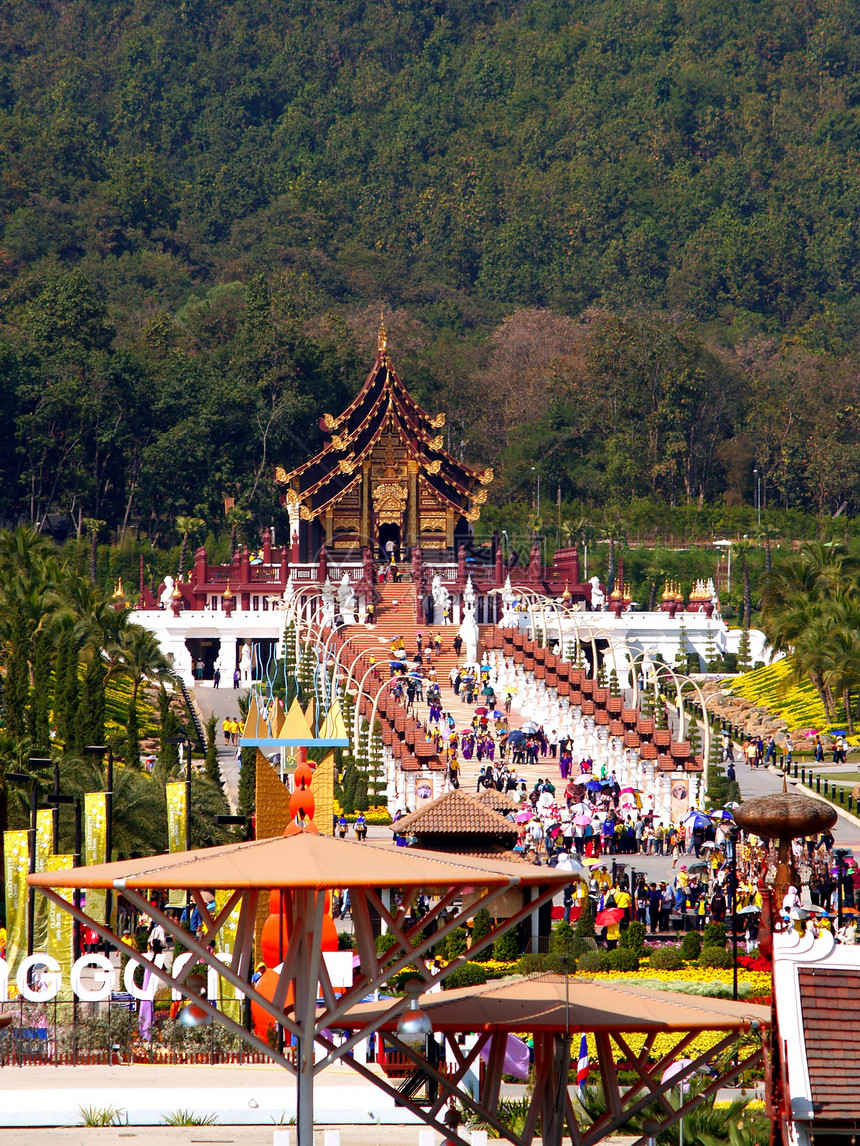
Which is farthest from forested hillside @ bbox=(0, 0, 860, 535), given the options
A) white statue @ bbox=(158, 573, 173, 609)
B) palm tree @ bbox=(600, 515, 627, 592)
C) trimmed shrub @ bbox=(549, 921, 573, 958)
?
trimmed shrub @ bbox=(549, 921, 573, 958)

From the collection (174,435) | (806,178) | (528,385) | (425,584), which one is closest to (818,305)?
(806,178)

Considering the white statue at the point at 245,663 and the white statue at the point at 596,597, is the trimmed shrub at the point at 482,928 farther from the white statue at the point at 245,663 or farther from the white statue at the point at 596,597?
the white statue at the point at 596,597

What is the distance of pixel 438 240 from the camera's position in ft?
472

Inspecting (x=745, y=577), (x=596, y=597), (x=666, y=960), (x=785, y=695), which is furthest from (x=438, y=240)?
(x=666, y=960)

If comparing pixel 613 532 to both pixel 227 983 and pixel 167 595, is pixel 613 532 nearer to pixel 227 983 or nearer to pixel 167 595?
pixel 167 595

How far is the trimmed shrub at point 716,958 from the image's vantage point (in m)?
29.0

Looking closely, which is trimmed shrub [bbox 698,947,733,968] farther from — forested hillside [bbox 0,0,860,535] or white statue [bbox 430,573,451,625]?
forested hillside [bbox 0,0,860,535]

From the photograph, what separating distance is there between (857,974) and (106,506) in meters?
87.0

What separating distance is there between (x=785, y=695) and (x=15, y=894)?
37.8 metres

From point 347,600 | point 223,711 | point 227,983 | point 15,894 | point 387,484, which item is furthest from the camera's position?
point 387,484

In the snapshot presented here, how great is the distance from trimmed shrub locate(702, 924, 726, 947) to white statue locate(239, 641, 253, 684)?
1433 inches

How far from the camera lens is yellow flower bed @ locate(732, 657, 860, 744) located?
57.2 meters

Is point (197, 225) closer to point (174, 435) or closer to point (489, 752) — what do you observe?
point (174, 435)

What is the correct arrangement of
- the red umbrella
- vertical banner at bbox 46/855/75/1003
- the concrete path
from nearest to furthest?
vertical banner at bbox 46/855/75/1003, the red umbrella, the concrete path
